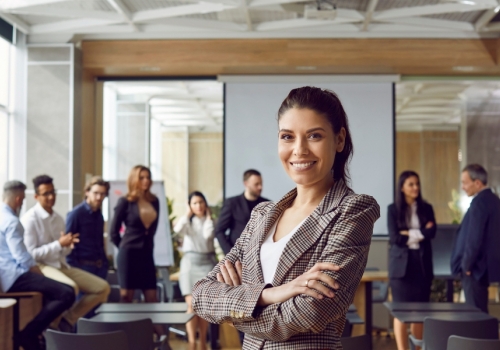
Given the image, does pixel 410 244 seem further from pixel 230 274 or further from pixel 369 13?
pixel 230 274

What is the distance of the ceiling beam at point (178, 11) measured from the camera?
8.30 m

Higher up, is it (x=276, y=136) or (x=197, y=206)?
(x=276, y=136)

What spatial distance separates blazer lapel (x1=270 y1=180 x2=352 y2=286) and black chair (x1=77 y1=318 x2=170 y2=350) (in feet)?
9.16

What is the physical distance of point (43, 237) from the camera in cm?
679

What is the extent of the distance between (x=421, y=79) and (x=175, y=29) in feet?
11.8

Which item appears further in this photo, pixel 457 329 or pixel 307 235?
pixel 457 329

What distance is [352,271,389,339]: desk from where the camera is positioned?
7.49 metres

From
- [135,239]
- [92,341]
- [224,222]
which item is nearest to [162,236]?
[135,239]

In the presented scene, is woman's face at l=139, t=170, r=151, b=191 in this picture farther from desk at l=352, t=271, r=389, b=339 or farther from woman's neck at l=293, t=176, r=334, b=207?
woman's neck at l=293, t=176, r=334, b=207

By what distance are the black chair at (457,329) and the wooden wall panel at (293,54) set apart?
18.5ft

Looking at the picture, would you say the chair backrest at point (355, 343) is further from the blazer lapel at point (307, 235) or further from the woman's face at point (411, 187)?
the woman's face at point (411, 187)

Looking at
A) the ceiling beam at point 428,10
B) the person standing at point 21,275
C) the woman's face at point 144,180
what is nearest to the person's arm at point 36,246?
the person standing at point 21,275

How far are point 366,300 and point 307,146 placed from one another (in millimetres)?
6285

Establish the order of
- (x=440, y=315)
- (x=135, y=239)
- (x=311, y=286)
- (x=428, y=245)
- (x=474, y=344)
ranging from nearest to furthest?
(x=311, y=286), (x=474, y=344), (x=440, y=315), (x=428, y=245), (x=135, y=239)
